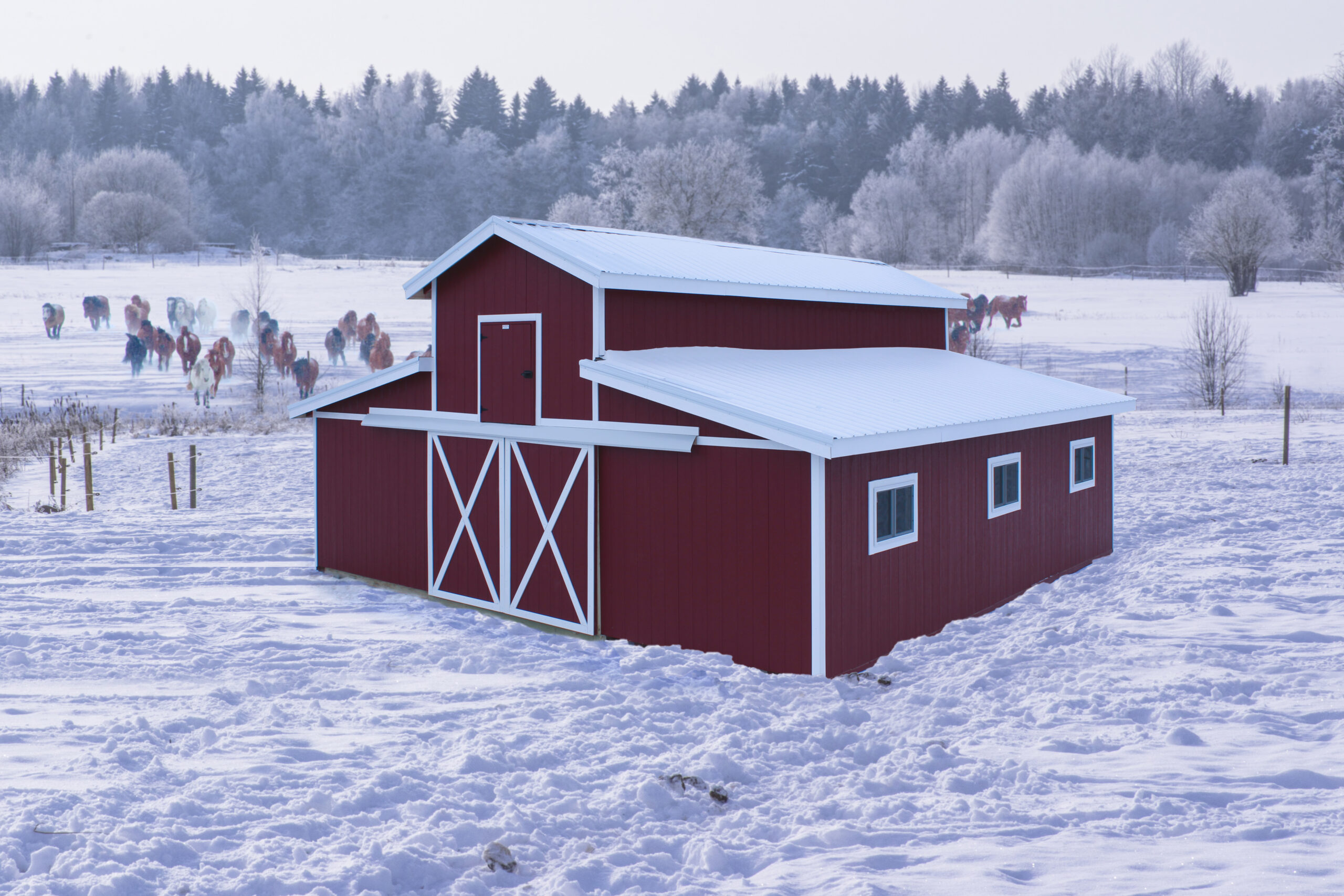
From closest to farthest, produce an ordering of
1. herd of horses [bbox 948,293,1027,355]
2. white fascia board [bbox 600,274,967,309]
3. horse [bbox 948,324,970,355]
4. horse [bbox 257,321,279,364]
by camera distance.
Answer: white fascia board [bbox 600,274,967,309] → horse [bbox 257,321,279,364] → horse [bbox 948,324,970,355] → herd of horses [bbox 948,293,1027,355]

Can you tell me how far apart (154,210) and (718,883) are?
7842 centimetres

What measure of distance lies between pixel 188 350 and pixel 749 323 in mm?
33688

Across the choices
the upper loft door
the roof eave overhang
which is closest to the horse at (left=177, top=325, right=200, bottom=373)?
the upper loft door

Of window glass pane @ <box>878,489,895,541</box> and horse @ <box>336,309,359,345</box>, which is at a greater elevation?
horse @ <box>336,309,359,345</box>

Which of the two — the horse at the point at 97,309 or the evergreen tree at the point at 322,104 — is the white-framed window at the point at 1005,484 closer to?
the horse at the point at 97,309

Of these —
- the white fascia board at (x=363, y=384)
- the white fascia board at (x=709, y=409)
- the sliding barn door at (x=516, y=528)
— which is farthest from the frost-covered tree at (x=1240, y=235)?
the white fascia board at (x=709, y=409)

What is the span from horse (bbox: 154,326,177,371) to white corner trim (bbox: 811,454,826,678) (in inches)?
1468

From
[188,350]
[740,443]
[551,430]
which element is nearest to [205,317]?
[188,350]

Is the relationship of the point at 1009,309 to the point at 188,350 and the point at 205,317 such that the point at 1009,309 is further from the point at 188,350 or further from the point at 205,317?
the point at 205,317

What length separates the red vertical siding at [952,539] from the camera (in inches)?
414

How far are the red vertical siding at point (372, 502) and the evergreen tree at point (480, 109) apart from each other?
8816 cm

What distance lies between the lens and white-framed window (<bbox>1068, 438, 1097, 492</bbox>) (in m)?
15.3

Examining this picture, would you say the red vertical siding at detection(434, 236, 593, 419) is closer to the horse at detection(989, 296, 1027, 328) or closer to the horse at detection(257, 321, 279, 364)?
the horse at detection(257, 321, 279, 364)

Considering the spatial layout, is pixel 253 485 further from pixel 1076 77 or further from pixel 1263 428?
pixel 1076 77
